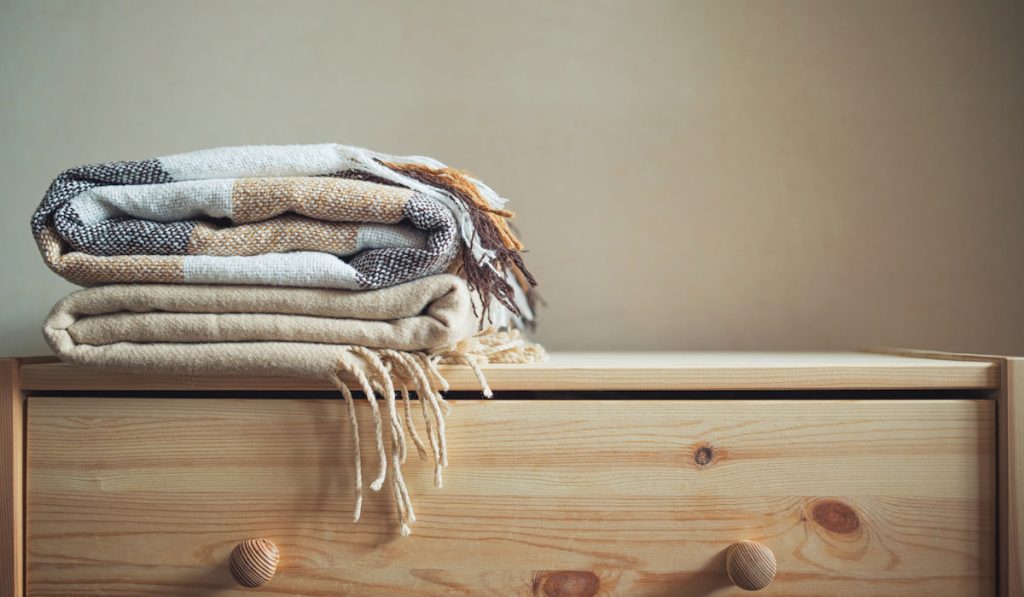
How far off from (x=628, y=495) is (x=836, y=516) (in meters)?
0.20

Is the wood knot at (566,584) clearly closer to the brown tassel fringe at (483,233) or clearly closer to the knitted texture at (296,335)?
the knitted texture at (296,335)

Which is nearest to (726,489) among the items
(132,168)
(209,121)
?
(132,168)

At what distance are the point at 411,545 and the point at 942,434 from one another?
0.53 meters

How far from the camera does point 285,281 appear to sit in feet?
1.87

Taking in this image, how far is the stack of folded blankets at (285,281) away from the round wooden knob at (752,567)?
28 cm

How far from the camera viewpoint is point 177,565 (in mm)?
602

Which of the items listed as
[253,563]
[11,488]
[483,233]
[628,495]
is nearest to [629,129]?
[483,233]

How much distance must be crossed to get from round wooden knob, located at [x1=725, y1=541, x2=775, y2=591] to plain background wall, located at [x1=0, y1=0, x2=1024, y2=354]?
1.78ft

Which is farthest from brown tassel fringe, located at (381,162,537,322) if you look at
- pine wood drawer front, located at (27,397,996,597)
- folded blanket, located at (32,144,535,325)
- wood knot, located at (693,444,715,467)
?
wood knot, located at (693,444,715,467)

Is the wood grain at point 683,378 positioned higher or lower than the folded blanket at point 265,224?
lower

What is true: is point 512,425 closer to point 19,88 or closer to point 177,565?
point 177,565

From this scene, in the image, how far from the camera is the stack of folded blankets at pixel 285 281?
0.57 metres

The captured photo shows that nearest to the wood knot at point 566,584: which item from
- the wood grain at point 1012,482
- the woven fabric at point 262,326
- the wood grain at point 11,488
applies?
the woven fabric at point 262,326

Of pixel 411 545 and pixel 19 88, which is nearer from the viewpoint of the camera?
pixel 411 545
